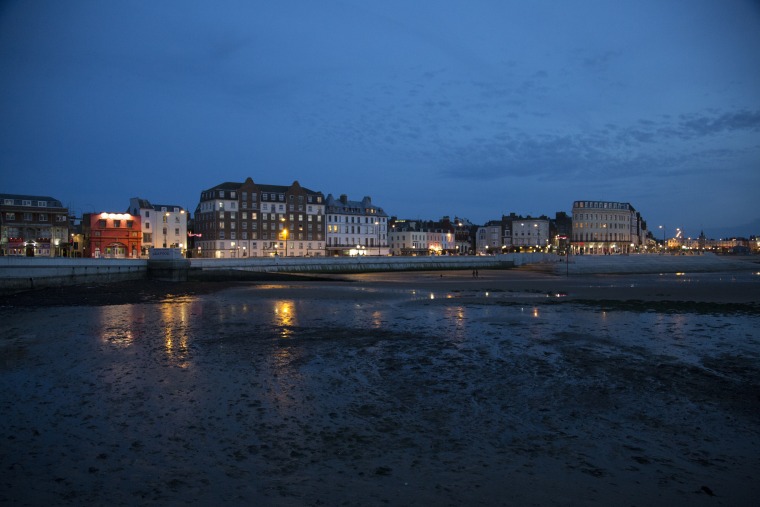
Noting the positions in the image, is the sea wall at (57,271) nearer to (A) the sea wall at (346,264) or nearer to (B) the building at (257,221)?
(A) the sea wall at (346,264)

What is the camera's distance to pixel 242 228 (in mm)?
105938

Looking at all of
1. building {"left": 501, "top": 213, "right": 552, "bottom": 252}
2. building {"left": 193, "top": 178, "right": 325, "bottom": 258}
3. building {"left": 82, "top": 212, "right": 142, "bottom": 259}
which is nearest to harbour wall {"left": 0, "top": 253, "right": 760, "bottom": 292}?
building {"left": 82, "top": 212, "right": 142, "bottom": 259}

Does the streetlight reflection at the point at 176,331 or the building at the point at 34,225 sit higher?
the building at the point at 34,225

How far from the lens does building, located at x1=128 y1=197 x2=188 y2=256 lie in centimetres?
9312

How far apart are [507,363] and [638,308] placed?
16.6 m

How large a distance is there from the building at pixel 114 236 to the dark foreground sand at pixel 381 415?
234 ft

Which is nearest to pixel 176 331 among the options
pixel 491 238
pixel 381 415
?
pixel 381 415

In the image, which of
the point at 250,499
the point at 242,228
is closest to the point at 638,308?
the point at 250,499

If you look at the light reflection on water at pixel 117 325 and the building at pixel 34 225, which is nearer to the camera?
the light reflection on water at pixel 117 325

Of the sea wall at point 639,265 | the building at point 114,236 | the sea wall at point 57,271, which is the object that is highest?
the building at point 114,236

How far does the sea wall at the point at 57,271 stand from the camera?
36.4 meters

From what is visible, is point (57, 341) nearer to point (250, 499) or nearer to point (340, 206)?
point (250, 499)

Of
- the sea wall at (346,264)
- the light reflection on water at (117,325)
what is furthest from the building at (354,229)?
the light reflection on water at (117,325)

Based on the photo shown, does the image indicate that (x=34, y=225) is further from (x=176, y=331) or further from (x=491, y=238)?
(x=491, y=238)
